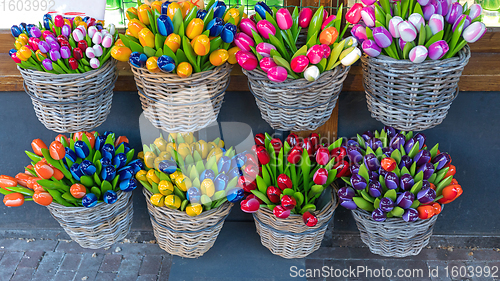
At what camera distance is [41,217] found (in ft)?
6.89

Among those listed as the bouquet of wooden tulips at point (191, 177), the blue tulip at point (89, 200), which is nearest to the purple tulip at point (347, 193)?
the bouquet of wooden tulips at point (191, 177)

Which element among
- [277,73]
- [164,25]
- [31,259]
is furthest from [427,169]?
[31,259]

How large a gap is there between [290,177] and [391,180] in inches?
15.0

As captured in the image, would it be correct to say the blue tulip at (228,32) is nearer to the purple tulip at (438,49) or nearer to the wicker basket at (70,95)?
the wicker basket at (70,95)

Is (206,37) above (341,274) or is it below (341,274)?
above

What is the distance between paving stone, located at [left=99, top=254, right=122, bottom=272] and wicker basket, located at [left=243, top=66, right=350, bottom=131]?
121 centimetres

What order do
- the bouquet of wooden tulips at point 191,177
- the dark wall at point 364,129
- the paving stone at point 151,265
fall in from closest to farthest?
the bouquet of wooden tulips at point 191,177, the dark wall at point 364,129, the paving stone at point 151,265

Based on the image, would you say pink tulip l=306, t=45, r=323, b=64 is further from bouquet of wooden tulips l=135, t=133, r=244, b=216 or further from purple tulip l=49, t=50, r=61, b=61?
purple tulip l=49, t=50, r=61, b=61

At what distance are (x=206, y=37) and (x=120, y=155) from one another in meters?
0.66

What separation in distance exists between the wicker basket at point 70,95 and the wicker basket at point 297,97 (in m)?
0.52

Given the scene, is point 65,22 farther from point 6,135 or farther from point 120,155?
point 6,135

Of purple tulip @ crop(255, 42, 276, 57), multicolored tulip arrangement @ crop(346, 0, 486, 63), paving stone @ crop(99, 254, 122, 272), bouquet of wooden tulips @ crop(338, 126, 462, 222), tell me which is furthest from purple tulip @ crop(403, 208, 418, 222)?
paving stone @ crop(99, 254, 122, 272)

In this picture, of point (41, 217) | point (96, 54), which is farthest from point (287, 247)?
point (41, 217)

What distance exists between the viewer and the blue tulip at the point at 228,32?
3.86ft
